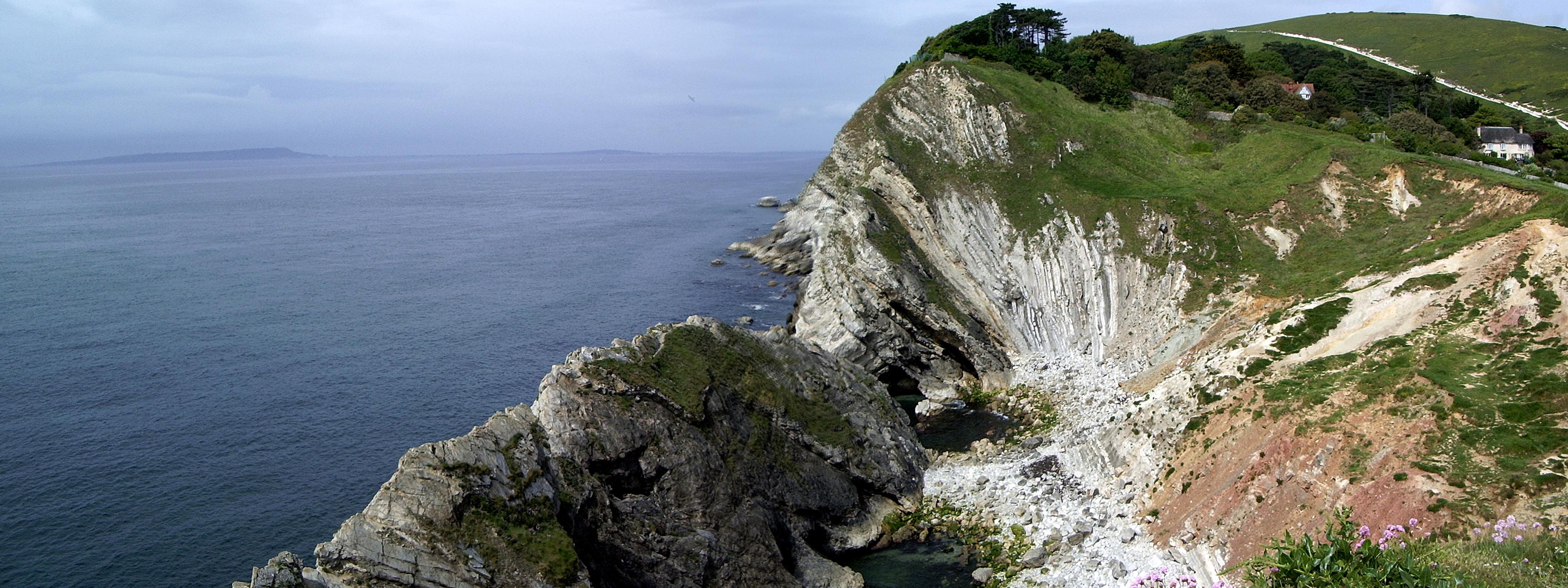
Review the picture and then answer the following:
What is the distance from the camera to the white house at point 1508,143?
238 ft

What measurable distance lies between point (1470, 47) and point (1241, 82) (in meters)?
63.9

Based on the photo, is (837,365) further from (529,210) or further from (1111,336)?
(529,210)

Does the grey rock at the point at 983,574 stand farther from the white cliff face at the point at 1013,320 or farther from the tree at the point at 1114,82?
the tree at the point at 1114,82

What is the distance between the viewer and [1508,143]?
7356 centimetres

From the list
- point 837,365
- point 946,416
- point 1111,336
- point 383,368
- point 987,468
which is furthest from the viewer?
point 383,368

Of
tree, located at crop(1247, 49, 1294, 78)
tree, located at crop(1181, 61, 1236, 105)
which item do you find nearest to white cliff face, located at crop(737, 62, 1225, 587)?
tree, located at crop(1181, 61, 1236, 105)

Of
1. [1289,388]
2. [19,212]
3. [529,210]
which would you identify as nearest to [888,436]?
[1289,388]

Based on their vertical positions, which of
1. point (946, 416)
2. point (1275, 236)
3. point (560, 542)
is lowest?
point (946, 416)

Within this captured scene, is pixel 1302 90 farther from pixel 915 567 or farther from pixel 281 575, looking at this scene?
pixel 281 575

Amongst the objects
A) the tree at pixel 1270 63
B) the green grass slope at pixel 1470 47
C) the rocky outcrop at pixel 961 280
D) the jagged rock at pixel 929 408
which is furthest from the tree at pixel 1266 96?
the jagged rock at pixel 929 408

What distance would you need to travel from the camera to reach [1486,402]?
30594 millimetres

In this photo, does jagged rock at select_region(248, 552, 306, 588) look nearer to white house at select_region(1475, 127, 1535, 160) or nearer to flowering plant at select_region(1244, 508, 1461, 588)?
flowering plant at select_region(1244, 508, 1461, 588)

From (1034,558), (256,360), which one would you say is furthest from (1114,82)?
(256,360)

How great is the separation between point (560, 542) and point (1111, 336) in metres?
39.5
